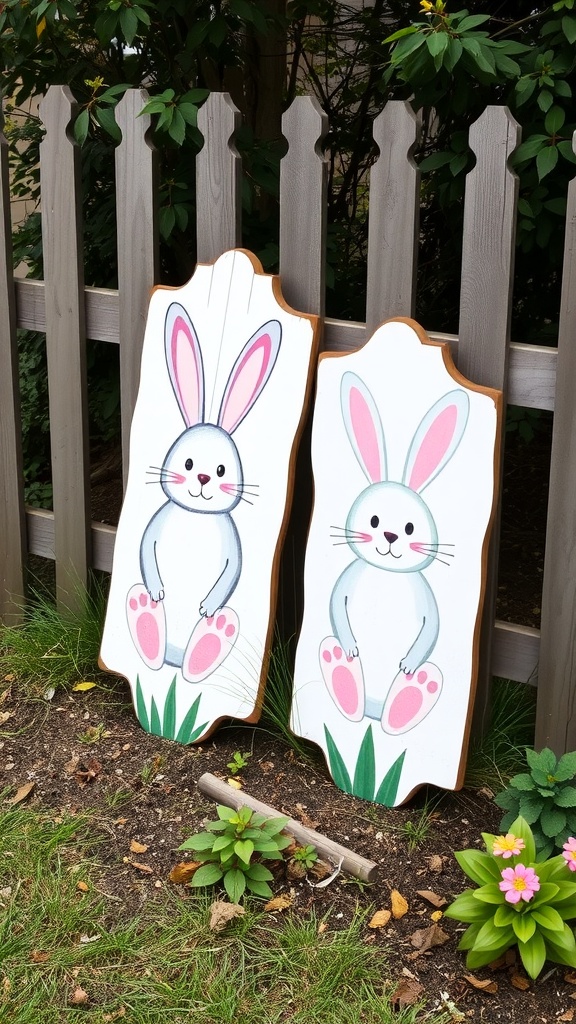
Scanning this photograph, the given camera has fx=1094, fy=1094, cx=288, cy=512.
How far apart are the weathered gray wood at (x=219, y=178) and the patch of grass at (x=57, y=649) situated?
46.3 inches

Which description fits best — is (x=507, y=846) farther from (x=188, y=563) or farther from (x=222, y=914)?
(x=188, y=563)

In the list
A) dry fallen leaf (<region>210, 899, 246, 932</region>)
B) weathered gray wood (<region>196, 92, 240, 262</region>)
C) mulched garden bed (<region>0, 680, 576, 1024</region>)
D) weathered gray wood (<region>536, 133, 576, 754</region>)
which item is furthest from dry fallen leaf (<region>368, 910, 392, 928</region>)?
weathered gray wood (<region>196, 92, 240, 262</region>)

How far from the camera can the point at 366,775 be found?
8.87ft

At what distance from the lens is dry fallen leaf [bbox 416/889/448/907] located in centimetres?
239

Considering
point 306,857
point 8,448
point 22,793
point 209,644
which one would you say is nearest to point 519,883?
point 306,857

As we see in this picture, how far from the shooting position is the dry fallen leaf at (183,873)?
2469 millimetres

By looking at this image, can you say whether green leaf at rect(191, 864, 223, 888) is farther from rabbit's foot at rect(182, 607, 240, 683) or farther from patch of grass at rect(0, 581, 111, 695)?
patch of grass at rect(0, 581, 111, 695)

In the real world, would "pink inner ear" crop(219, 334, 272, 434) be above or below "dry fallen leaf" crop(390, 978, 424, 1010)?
above

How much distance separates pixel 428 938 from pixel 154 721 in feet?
3.46

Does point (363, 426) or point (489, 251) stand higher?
point (489, 251)

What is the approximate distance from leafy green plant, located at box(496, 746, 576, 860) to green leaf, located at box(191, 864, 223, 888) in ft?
2.22

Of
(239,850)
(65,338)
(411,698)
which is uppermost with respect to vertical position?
(65,338)

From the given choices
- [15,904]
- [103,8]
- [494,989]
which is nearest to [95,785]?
[15,904]

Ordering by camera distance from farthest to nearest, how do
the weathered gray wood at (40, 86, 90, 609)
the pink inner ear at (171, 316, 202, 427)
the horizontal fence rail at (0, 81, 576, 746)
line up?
the weathered gray wood at (40, 86, 90, 609)
the pink inner ear at (171, 316, 202, 427)
the horizontal fence rail at (0, 81, 576, 746)
